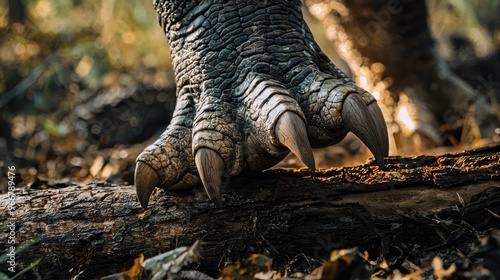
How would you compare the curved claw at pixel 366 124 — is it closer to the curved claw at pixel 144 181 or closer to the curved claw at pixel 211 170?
the curved claw at pixel 211 170

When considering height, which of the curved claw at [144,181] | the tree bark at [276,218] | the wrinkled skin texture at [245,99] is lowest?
the tree bark at [276,218]

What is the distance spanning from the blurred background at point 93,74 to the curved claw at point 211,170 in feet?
9.24

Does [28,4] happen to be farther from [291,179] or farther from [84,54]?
[291,179]

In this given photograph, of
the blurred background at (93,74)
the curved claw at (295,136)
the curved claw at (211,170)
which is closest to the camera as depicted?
the curved claw at (295,136)

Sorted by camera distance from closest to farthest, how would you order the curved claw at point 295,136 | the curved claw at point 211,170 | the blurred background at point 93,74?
the curved claw at point 295,136 < the curved claw at point 211,170 < the blurred background at point 93,74

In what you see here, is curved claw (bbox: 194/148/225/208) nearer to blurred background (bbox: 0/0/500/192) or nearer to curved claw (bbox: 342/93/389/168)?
curved claw (bbox: 342/93/389/168)

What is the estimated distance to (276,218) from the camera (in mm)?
1849

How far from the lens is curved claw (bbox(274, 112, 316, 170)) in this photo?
166cm

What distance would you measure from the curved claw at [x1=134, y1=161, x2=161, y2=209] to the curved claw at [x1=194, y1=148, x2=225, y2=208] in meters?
0.15

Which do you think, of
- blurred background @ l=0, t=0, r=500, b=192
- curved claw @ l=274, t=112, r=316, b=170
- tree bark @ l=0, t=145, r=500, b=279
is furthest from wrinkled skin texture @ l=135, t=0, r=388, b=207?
blurred background @ l=0, t=0, r=500, b=192

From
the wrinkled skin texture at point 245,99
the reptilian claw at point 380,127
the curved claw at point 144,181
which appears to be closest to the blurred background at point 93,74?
the wrinkled skin texture at point 245,99

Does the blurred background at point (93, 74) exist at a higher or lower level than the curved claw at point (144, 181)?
higher

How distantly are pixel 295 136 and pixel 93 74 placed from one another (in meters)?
5.49

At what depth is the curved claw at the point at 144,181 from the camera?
1826mm
